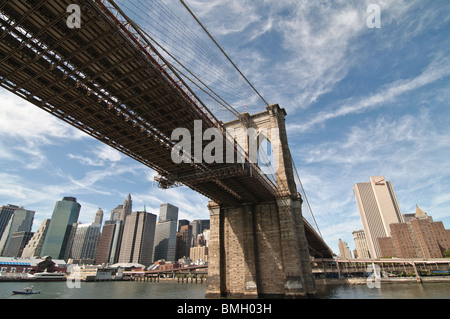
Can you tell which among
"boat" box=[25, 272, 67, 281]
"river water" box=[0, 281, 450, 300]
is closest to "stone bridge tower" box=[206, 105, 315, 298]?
"river water" box=[0, 281, 450, 300]

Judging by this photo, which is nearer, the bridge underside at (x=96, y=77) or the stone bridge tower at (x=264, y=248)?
the bridge underside at (x=96, y=77)

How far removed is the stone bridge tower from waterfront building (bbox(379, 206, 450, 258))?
113 metres

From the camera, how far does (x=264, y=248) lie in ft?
109

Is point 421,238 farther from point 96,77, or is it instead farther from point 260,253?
point 96,77

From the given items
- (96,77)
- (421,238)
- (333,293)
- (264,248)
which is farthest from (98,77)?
(421,238)

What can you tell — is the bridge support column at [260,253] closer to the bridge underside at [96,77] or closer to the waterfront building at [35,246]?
the bridge underside at [96,77]

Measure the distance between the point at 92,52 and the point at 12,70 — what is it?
517 centimetres

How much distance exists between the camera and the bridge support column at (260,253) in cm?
3042

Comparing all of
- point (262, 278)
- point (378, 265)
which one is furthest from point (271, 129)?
point (378, 265)

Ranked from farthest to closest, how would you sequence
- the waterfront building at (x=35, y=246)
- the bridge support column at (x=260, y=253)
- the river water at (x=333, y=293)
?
the waterfront building at (x=35, y=246) → the river water at (x=333, y=293) → the bridge support column at (x=260, y=253)

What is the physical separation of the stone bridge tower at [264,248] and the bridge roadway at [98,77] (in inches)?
452

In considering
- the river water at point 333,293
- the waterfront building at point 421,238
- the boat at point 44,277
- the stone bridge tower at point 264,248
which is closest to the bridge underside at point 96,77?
the stone bridge tower at point 264,248

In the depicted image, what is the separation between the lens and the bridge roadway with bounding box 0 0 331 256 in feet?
42.0

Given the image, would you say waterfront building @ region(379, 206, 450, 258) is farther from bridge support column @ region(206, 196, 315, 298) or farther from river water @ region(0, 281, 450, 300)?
bridge support column @ region(206, 196, 315, 298)
